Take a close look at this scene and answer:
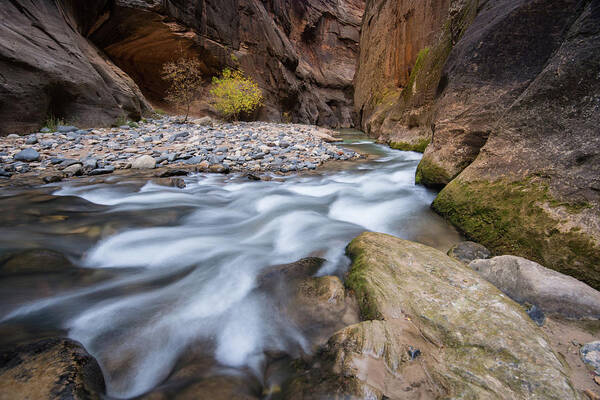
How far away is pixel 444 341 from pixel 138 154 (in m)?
5.96

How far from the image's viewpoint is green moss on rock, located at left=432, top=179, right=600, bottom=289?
1.59 m

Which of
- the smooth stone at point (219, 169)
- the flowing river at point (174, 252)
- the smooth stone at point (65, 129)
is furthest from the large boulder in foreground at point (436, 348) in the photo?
the smooth stone at point (65, 129)

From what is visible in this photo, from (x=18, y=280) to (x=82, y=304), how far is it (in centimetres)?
42

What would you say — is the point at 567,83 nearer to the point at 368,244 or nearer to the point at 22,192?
the point at 368,244

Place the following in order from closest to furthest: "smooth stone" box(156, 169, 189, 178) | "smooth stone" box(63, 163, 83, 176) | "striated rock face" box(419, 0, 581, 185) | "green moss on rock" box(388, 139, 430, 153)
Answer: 1. "striated rock face" box(419, 0, 581, 185)
2. "smooth stone" box(63, 163, 83, 176)
3. "smooth stone" box(156, 169, 189, 178)
4. "green moss on rock" box(388, 139, 430, 153)

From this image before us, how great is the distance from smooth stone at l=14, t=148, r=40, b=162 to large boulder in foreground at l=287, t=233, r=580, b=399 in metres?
5.91

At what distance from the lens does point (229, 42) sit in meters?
14.0

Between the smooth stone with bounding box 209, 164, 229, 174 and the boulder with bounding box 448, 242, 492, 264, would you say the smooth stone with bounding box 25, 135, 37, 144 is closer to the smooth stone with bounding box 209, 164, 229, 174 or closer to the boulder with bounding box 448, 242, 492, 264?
the smooth stone with bounding box 209, 164, 229, 174

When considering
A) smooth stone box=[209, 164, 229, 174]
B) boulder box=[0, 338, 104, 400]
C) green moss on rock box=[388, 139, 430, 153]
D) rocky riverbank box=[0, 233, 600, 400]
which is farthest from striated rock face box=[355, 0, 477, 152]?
boulder box=[0, 338, 104, 400]

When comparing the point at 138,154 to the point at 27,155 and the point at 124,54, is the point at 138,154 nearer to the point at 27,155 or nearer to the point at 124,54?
the point at 27,155

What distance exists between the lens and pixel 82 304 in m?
1.52

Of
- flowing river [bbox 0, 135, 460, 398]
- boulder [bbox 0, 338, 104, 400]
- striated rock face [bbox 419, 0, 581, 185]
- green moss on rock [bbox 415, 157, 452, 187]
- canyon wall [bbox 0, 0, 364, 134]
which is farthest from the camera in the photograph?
canyon wall [bbox 0, 0, 364, 134]

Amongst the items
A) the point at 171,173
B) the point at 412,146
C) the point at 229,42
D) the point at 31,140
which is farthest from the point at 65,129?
the point at 229,42

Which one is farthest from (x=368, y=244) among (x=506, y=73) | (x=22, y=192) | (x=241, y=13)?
(x=241, y=13)
